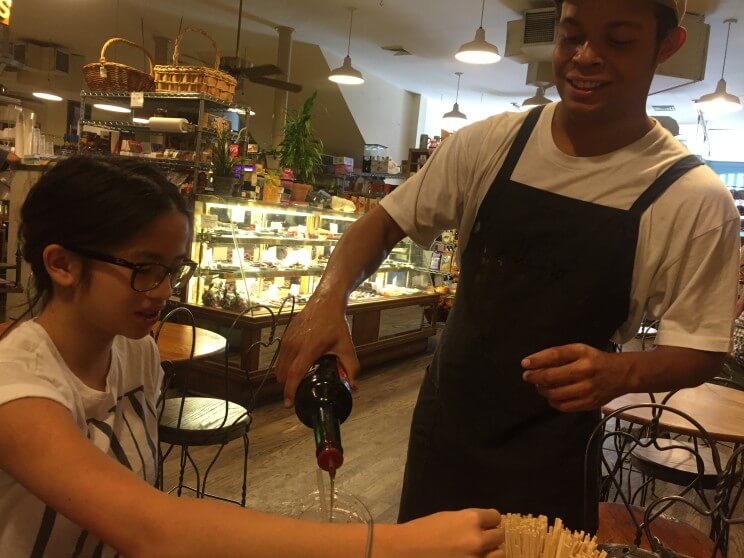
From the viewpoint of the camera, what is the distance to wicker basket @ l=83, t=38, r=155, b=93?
15.0 feet

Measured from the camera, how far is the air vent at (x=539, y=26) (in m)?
6.30

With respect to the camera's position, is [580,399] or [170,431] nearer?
[580,399]

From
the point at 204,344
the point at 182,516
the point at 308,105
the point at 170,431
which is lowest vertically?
the point at 170,431

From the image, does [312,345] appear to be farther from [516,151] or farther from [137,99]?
[137,99]

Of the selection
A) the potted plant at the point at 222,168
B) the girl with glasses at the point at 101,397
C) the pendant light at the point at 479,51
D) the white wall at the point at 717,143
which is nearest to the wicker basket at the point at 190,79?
the potted plant at the point at 222,168

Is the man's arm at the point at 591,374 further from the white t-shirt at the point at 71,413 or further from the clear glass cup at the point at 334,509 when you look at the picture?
the white t-shirt at the point at 71,413

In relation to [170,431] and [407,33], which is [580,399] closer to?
[170,431]

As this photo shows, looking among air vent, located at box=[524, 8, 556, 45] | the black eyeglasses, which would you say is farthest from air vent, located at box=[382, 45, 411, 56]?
the black eyeglasses

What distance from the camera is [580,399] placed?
90cm

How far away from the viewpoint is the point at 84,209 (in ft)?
3.74

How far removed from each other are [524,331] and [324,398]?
1.73 feet

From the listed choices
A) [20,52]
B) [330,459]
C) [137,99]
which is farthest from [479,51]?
[20,52]

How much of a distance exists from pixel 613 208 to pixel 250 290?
3831mm

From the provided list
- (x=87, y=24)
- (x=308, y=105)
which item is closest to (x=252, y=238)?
(x=308, y=105)
